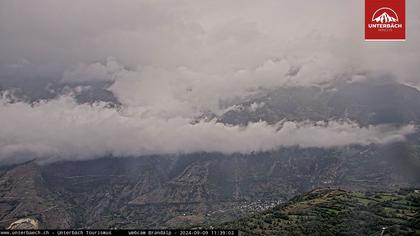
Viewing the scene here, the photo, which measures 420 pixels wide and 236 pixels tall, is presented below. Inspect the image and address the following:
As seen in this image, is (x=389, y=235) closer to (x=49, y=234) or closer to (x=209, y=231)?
(x=209, y=231)

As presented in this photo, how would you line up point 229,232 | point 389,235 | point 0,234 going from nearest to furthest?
point 229,232
point 0,234
point 389,235

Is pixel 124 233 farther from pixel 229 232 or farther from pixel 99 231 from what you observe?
pixel 229 232

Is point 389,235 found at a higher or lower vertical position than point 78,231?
lower

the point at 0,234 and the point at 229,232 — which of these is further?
the point at 0,234

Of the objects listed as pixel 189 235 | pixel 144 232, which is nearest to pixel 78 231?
pixel 144 232

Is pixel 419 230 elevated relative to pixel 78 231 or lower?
lower

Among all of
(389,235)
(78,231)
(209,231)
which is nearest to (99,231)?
(78,231)

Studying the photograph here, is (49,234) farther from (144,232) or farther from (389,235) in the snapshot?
(389,235)

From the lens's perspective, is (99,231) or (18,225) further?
(18,225)

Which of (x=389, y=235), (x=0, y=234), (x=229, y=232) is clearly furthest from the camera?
(x=389, y=235)
